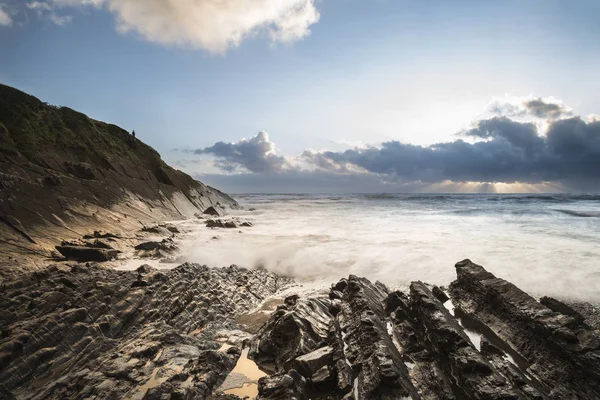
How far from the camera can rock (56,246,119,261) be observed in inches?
361

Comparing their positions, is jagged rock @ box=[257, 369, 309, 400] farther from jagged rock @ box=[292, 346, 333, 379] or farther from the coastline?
jagged rock @ box=[292, 346, 333, 379]

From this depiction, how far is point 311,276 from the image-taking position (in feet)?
34.3

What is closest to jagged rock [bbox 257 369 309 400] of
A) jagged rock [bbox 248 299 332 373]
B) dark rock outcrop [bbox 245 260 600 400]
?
dark rock outcrop [bbox 245 260 600 400]

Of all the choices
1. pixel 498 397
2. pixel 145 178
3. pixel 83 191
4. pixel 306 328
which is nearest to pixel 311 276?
pixel 306 328

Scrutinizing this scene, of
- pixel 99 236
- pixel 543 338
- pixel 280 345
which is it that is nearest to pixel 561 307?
pixel 543 338

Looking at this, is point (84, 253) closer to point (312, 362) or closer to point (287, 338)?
point (287, 338)

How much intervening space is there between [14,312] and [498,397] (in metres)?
7.64

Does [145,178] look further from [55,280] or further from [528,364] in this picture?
[528,364]

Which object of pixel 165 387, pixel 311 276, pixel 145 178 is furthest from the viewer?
pixel 145 178

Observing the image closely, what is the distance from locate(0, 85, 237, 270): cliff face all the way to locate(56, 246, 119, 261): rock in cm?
62

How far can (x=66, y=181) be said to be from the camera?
14.7 meters

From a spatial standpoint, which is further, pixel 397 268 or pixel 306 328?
pixel 397 268

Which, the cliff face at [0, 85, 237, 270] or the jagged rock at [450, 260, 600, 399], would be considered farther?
the cliff face at [0, 85, 237, 270]

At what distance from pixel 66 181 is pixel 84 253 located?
26.5 ft
